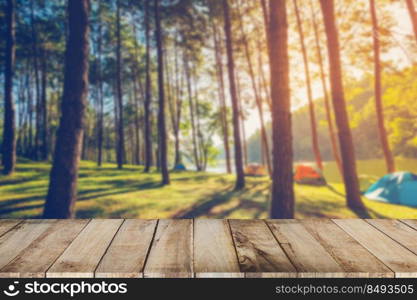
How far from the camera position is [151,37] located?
1853 cm

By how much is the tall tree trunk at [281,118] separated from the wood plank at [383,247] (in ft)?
11.6

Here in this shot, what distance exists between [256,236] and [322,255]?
1.43ft

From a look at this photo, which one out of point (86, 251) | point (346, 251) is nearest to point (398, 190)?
point (346, 251)

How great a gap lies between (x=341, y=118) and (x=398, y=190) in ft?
11.5

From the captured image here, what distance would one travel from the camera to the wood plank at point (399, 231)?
5.82 ft

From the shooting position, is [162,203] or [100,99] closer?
[162,203]

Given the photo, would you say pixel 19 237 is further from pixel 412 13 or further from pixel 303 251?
pixel 412 13

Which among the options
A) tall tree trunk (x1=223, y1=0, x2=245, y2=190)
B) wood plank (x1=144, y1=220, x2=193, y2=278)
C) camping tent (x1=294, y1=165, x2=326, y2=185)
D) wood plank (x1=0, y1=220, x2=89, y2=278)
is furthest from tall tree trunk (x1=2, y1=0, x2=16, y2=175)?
camping tent (x1=294, y1=165, x2=326, y2=185)

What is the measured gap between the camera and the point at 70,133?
5.01 m

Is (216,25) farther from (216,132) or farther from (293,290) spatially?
(293,290)

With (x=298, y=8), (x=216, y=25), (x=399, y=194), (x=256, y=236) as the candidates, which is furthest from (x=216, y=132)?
(x=256, y=236)

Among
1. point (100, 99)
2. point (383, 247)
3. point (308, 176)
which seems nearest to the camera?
point (383, 247)

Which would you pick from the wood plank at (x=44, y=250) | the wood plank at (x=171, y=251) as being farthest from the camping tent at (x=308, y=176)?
the wood plank at (x=44, y=250)

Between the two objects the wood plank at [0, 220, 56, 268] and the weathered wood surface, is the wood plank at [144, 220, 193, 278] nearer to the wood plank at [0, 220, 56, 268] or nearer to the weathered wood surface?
the weathered wood surface
